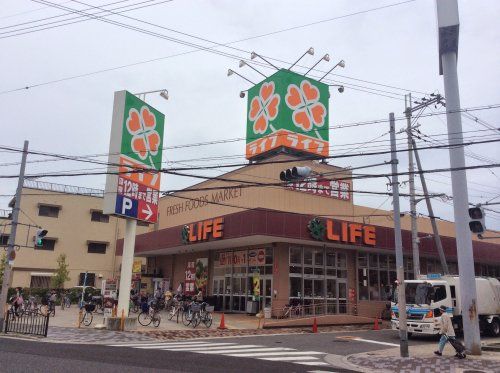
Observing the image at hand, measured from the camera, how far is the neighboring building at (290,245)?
91.7 feet

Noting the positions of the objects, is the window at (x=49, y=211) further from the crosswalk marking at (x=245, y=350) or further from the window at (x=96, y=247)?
the crosswalk marking at (x=245, y=350)

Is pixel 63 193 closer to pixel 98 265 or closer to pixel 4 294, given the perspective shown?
pixel 98 265

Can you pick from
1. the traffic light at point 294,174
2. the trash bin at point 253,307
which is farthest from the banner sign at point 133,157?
the trash bin at point 253,307

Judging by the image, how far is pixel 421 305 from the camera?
21.3 metres

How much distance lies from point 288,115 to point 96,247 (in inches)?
1119

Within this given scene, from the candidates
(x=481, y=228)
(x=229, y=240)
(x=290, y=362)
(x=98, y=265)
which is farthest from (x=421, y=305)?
(x=98, y=265)

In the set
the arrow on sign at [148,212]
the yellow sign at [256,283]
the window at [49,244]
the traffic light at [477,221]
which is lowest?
the yellow sign at [256,283]

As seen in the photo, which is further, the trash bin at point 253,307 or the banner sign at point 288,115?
the banner sign at point 288,115

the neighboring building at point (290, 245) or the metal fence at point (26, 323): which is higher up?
the neighboring building at point (290, 245)

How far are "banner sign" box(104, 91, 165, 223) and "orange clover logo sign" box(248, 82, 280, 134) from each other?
13752 millimetres

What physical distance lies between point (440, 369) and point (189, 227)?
21.0m

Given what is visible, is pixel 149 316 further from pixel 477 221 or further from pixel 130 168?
pixel 477 221

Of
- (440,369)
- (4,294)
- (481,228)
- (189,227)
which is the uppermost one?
(189,227)

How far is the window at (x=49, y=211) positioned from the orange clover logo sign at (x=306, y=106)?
2860 cm
